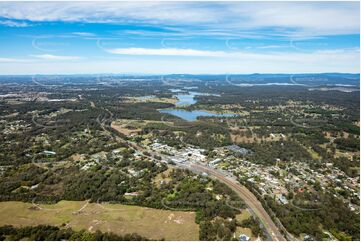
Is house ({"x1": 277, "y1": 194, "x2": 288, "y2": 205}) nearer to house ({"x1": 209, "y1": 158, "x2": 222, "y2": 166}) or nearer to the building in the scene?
house ({"x1": 209, "y1": 158, "x2": 222, "y2": 166})

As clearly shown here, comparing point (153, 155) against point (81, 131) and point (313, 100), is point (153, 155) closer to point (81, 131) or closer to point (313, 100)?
point (81, 131)

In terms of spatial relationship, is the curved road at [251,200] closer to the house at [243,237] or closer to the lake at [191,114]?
the house at [243,237]

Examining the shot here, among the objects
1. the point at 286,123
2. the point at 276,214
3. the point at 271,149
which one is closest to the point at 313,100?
the point at 286,123

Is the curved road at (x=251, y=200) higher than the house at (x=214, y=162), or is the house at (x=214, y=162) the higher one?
the house at (x=214, y=162)

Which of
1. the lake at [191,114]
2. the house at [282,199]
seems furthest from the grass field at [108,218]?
the lake at [191,114]

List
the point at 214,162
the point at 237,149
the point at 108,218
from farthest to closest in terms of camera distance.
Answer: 1. the point at 237,149
2. the point at 214,162
3. the point at 108,218

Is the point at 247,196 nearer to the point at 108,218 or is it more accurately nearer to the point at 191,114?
the point at 108,218

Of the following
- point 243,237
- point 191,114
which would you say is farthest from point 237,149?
point 191,114
